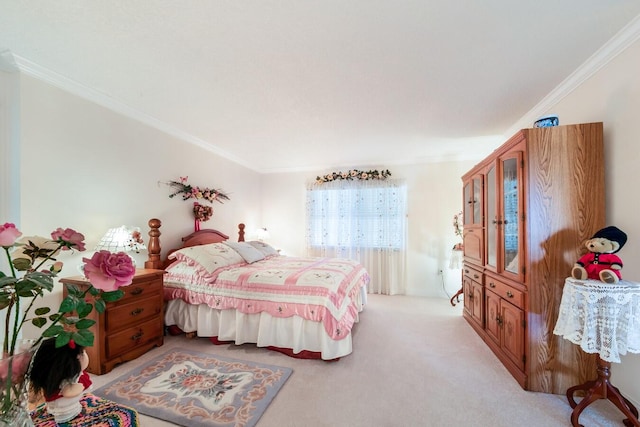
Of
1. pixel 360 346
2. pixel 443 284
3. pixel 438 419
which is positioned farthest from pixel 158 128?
pixel 443 284

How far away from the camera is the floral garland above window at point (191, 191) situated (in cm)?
326

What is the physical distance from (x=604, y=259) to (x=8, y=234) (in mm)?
2794

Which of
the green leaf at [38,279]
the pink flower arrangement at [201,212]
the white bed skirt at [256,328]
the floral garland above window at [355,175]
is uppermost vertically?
the floral garland above window at [355,175]

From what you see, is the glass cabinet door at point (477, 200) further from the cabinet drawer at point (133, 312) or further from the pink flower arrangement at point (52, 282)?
the cabinet drawer at point (133, 312)

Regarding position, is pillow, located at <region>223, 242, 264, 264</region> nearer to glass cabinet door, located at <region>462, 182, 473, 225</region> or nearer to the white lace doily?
glass cabinet door, located at <region>462, 182, 473, 225</region>

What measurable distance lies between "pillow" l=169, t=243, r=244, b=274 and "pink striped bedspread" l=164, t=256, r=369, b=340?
0.06 meters

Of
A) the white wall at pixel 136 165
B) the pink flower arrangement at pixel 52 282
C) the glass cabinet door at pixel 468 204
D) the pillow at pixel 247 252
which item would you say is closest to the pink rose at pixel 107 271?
the pink flower arrangement at pixel 52 282

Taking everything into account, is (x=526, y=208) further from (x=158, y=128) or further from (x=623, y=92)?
(x=158, y=128)

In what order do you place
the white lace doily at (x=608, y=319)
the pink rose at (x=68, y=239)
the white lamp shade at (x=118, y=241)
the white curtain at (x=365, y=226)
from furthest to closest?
the white curtain at (x=365, y=226)
the white lamp shade at (x=118, y=241)
the white lace doily at (x=608, y=319)
the pink rose at (x=68, y=239)

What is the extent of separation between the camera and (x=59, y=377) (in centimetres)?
87

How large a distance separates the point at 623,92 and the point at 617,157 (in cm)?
44

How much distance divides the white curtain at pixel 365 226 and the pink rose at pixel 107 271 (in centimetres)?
428

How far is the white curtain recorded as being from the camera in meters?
4.61

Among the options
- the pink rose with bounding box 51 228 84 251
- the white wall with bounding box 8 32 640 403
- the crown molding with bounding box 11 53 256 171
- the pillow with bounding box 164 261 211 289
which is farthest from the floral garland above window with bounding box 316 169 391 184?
the pink rose with bounding box 51 228 84 251
